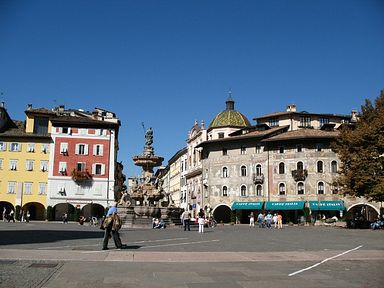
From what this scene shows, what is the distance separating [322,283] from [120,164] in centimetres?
10778

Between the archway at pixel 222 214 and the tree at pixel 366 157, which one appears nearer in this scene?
the tree at pixel 366 157

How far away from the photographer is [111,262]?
12.8m

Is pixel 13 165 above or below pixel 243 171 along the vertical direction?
above

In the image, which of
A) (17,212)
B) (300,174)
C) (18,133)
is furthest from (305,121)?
(17,212)

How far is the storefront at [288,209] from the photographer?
59.7 meters

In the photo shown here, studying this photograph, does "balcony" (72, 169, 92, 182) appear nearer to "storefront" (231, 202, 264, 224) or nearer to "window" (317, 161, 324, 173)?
"storefront" (231, 202, 264, 224)

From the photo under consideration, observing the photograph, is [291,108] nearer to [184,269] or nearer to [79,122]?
[79,122]

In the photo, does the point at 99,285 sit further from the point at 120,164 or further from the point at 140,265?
the point at 120,164

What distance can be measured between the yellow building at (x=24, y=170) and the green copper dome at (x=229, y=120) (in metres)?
29.9

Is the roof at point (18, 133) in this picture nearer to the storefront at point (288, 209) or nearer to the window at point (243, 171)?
the window at point (243, 171)

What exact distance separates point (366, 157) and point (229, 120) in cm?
3961

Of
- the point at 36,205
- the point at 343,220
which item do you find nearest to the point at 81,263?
the point at 343,220

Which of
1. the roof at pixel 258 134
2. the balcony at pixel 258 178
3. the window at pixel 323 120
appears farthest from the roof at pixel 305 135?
the window at pixel 323 120

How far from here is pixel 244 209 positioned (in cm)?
6512
